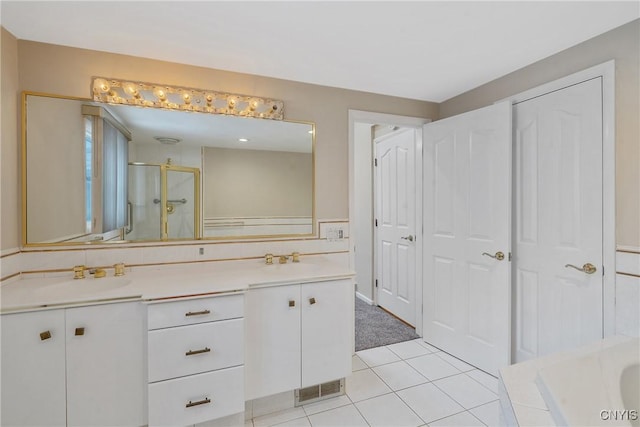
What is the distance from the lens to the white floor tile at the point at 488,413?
1.80 meters

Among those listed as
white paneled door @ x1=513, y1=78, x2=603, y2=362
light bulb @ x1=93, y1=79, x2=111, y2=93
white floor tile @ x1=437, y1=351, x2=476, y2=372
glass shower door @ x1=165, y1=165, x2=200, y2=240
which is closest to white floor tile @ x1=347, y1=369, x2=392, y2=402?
white floor tile @ x1=437, y1=351, x2=476, y2=372

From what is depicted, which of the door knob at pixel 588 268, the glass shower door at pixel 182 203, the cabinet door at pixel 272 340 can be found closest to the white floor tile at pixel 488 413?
the door knob at pixel 588 268

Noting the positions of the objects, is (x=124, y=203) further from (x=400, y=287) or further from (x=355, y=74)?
(x=400, y=287)

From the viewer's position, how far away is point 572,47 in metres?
1.87

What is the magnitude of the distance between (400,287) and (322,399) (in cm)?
166

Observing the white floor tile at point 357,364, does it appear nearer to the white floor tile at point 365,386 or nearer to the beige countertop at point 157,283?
the white floor tile at point 365,386

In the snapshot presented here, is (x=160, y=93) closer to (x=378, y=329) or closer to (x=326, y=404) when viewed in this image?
(x=326, y=404)

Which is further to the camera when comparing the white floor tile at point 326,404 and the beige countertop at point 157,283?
the white floor tile at point 326,404

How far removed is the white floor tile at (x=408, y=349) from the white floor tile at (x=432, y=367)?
64 mm

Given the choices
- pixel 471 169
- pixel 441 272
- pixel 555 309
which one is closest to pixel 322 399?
pixel 441 272

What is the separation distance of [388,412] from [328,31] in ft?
7.50

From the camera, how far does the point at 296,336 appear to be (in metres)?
1.88

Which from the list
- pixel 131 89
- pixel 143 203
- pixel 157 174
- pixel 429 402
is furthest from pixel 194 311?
pixel 429 402

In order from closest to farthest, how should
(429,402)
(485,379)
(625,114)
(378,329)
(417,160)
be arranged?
(625,114)
(429,402)
(485,379)
(417,160)
(378,329)
